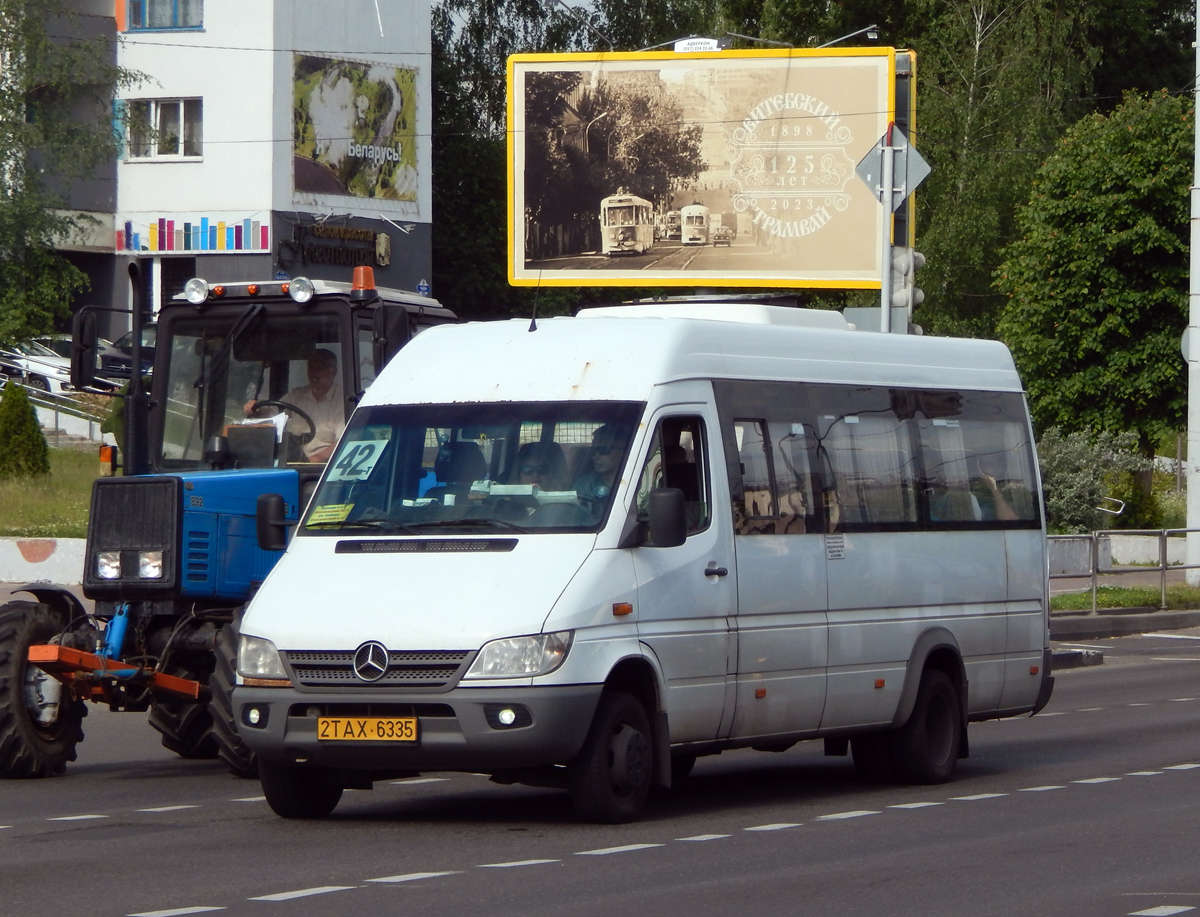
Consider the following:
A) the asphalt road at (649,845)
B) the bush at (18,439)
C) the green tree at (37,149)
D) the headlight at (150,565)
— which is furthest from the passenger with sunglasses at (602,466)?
the green tree at (37,149)

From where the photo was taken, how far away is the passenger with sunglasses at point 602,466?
10.1 metres

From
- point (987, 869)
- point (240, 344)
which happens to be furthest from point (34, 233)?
point (987, 869)

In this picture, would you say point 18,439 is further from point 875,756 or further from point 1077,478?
point 875,756

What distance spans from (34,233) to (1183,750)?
37.8 metres

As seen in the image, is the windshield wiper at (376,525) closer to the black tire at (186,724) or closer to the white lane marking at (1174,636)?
the black tire at (186,724)

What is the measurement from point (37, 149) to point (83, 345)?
39.0 m

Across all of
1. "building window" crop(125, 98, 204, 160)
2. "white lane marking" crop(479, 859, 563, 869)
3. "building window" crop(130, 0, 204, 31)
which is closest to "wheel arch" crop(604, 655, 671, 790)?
"white lane marking" crop(479, 859, 563, 869)

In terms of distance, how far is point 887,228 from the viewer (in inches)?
890

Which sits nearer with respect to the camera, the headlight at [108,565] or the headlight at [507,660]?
the headlight at [507,660]

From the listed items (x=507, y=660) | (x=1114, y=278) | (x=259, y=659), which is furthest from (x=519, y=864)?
(x=1114, y=278)

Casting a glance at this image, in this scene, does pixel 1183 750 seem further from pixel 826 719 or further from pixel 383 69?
pixel 383 69

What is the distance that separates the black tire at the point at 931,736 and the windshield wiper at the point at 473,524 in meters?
3.06

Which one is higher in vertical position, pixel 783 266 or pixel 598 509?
pixel 783 266

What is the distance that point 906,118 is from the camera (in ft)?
93.7
